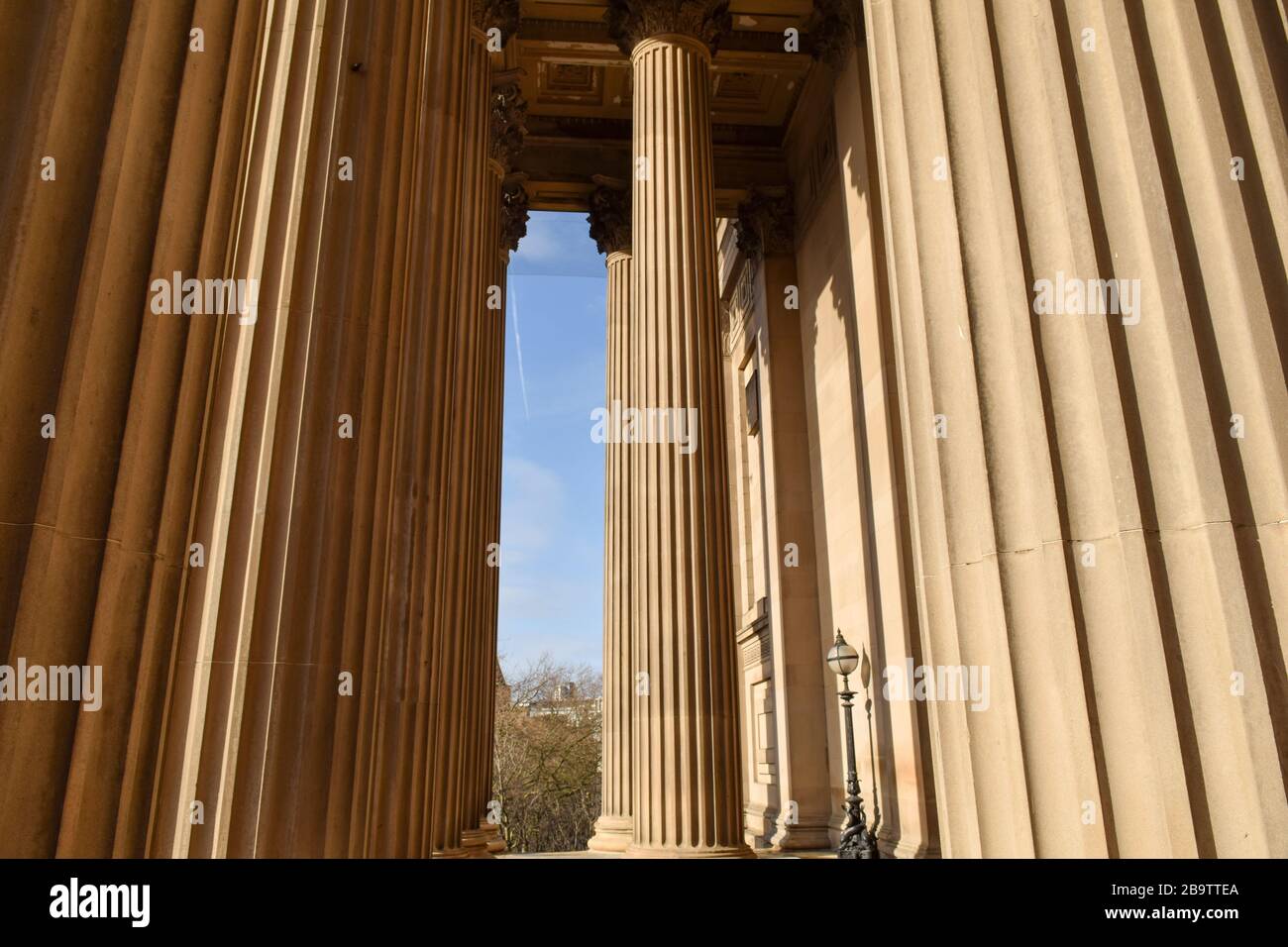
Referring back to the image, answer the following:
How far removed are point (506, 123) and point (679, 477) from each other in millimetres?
11898

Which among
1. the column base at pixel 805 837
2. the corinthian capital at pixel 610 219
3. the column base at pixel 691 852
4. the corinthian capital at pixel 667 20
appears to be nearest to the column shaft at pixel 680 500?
the column base at pixel 691 852

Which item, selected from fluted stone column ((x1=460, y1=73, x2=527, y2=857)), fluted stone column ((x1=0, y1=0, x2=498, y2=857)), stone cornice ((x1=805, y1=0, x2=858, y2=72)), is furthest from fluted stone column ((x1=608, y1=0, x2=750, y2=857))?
fluted stone column ((x1=0, y1=0, x2=498, y2=857))

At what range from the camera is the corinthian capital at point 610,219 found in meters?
27.9

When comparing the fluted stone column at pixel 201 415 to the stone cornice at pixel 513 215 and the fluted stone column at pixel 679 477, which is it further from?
the stone cornice at pixel 513 215

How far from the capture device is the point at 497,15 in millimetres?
20719

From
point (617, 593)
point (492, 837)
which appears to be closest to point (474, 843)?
point (492, 837)

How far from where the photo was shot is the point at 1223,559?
16.6 ft

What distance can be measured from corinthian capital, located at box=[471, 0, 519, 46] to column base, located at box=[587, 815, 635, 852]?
18.4 meters

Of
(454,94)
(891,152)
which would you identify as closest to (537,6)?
(454,94)

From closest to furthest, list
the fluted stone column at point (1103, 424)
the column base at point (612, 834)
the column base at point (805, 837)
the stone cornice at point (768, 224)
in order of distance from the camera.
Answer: the fluted stone column at point (1103, 424)
the column base at point (612, 834)
the column base at point (805, 837)
the stone cornice at point (768, 224)

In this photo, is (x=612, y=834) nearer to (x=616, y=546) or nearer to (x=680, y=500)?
(x=616, y=546)

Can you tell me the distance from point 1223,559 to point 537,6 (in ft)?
83.1

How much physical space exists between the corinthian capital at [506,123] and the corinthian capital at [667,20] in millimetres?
3088
